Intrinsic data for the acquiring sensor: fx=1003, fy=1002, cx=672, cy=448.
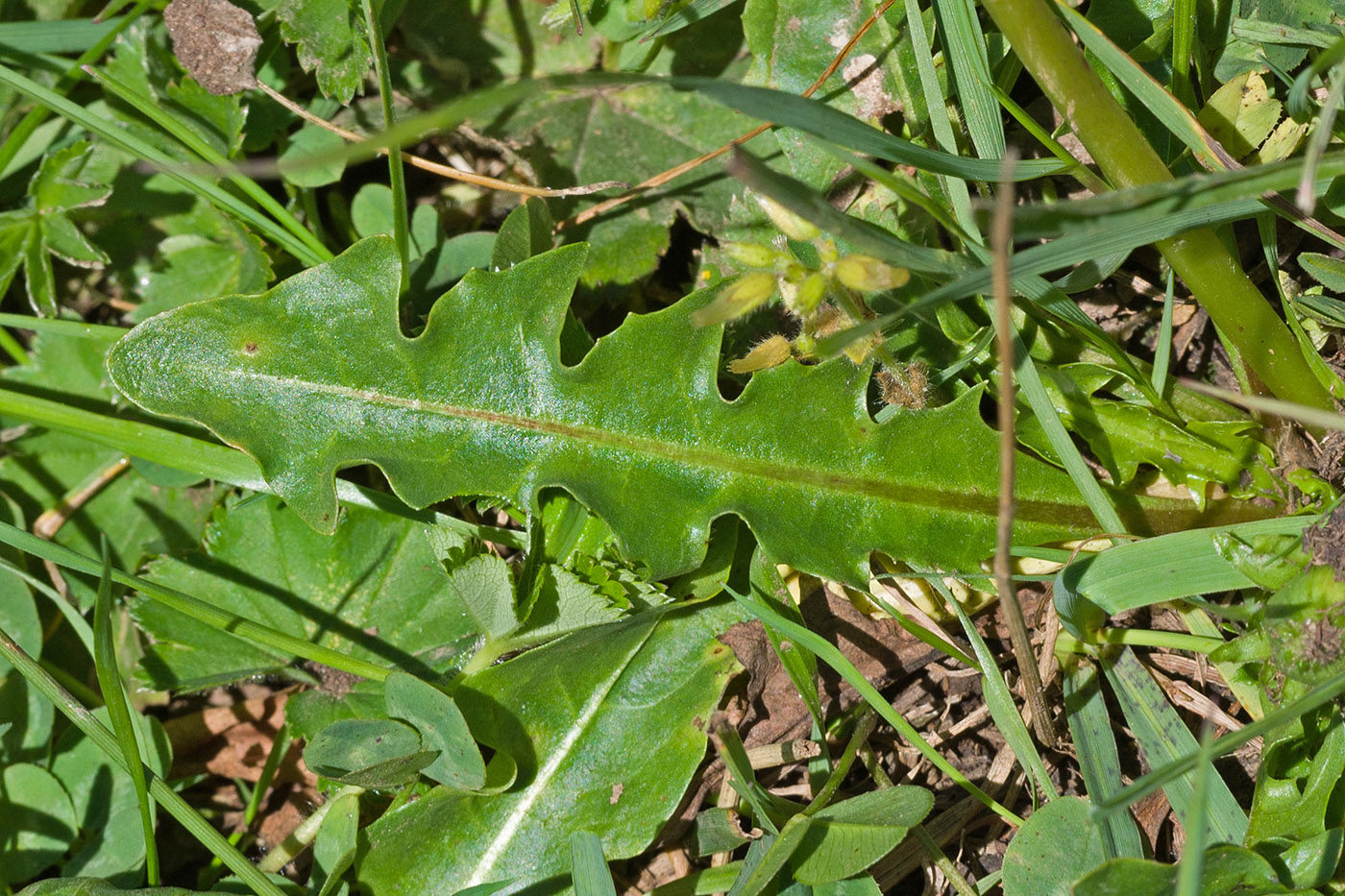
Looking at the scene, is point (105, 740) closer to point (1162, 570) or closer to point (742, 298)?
point (742, 298)

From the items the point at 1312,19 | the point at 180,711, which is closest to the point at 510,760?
the point at 180,711

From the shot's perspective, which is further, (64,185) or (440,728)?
(64,185)

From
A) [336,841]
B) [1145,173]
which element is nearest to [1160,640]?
[1145,173]

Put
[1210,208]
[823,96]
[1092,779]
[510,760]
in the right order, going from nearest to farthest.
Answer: [1210,208], [1092,779], [510,760], [823,96]

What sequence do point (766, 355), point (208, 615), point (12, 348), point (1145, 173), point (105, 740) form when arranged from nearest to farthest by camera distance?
point (1145, 173) < point (766, 355) < point (105, 740) < point (208, 615) < point (12, 348)

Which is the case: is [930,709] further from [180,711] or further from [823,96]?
[180,711]

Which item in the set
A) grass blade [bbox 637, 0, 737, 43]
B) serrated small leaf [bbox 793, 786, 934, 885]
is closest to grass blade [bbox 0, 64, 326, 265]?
grass blade [bbox 637, 0, 737, 43]
